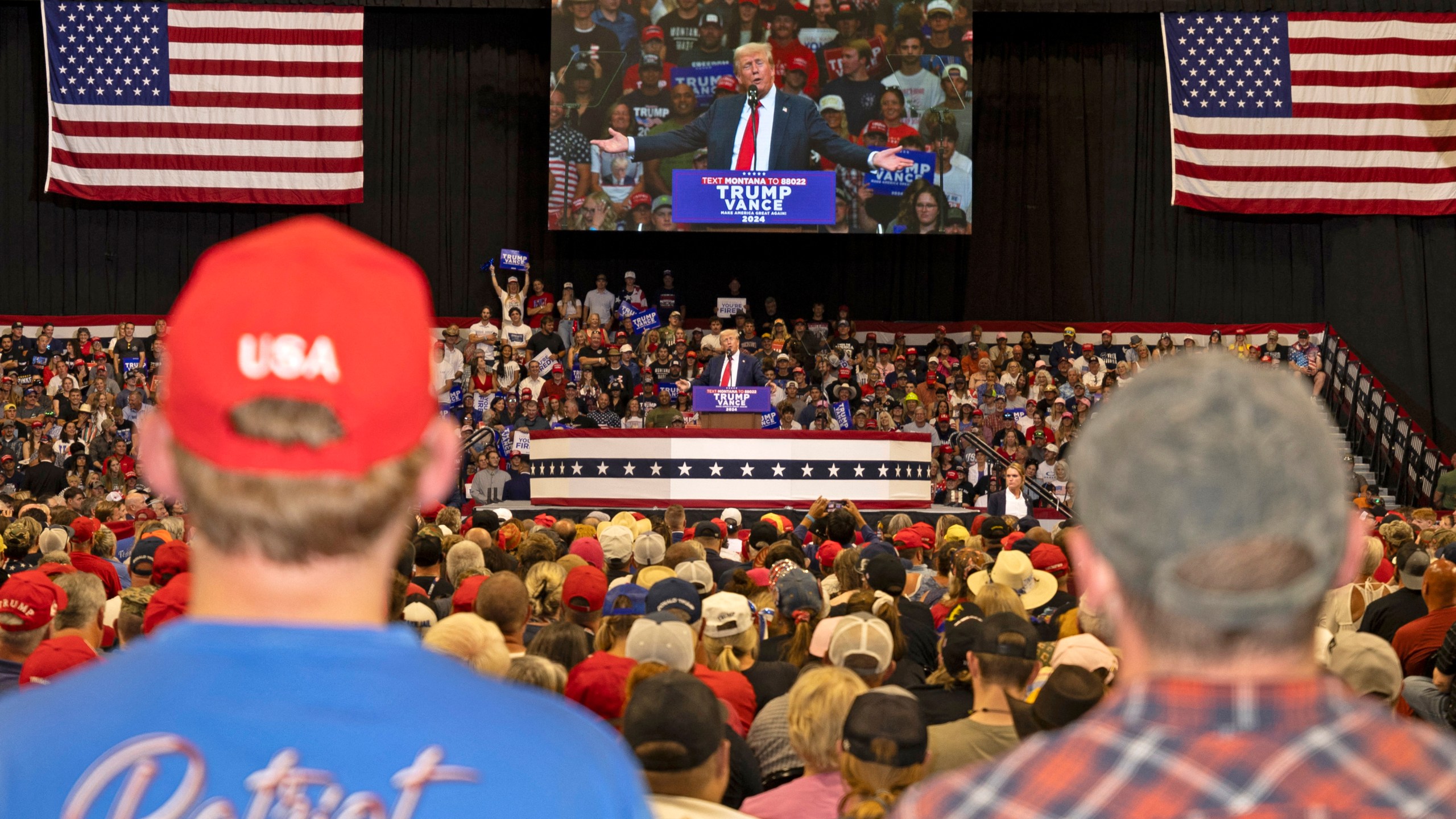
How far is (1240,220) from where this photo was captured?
78.6 feet

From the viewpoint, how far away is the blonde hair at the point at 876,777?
9.71ft

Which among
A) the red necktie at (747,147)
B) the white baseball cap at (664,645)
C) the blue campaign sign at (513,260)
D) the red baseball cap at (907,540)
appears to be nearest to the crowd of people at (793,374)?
the blue campaign sign at (513,260)

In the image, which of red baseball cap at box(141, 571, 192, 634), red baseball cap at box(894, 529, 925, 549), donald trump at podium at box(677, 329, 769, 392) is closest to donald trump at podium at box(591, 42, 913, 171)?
donald trump at podium at box(677, 329, 769, 392)

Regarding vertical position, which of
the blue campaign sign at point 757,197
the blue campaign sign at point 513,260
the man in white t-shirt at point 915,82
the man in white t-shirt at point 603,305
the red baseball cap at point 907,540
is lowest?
the red baseball cap at point 907,540

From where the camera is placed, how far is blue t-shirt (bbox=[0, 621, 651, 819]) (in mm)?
1152

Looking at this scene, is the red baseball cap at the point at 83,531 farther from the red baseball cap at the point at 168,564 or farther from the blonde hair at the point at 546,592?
the blonde hair at the point at 546,592

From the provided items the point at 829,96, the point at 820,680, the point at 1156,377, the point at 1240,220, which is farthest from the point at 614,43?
the point at 1156,377

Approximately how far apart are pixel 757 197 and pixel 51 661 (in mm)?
17238

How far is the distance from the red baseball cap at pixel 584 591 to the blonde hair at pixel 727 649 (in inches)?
25.3

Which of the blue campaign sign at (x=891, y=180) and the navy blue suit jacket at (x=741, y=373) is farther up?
the blue campaign sign at (x=891, y=180)

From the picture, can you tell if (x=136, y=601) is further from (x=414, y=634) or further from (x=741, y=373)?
(x=741, y=373)

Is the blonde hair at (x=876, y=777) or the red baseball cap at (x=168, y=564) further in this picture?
the red baseball cap at (x=168, y=564)

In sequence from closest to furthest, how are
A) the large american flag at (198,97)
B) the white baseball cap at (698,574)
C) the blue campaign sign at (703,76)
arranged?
the white baseball cap at (698,574) → the blue campaign sign at (703,76) → the large american flag at (198,97)

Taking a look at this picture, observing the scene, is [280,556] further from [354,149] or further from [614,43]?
[354,149]
